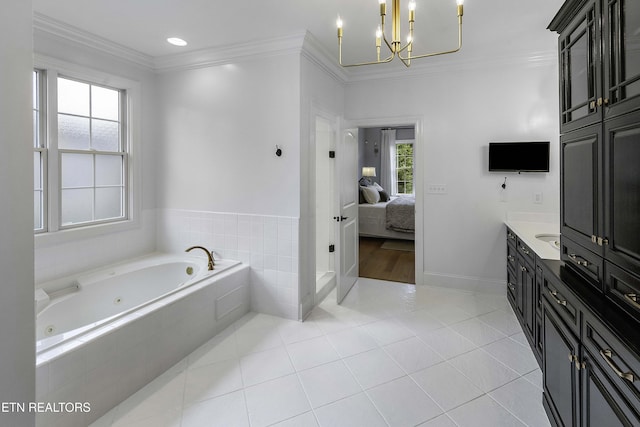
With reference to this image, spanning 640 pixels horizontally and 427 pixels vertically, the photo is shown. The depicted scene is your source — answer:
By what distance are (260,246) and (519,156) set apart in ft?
9.20

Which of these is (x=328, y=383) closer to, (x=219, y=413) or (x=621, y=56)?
(x=219, y=413)

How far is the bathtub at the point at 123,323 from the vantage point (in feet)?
5.66

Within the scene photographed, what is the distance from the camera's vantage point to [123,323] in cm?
201

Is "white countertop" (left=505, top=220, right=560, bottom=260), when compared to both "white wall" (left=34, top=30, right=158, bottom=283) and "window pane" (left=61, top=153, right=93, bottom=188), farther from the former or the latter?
"window pane" (left=61, top=153, right=93, bottom=188)

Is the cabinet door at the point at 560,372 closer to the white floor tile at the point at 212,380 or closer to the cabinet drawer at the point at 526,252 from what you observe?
the cabinet drawer at the point at 526,252

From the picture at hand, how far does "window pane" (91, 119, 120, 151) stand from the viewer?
10.3ft

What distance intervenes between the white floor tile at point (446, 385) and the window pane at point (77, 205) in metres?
3.10

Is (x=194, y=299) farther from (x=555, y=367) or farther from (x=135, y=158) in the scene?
(x=555, y=367)

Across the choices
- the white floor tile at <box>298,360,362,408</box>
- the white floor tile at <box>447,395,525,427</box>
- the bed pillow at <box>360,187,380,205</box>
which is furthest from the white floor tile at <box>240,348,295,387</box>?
the bed pillow at <box>360,187,380,205</box>

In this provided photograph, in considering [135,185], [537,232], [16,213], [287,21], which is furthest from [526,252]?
[135,185]

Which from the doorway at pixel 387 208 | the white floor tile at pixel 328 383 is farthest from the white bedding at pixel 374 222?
the white floor tile at pixel 328 383

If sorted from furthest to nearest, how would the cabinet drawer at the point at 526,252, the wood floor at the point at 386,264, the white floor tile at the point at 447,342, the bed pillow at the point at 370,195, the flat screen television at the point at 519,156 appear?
the bed pillow at the point at 370,195 → the wood floor at the point at 386,264 → the flat screen television at the point at 519,156 → the white floor tile at the point at 447,342 → the cabinet drawer at the point at 526,252

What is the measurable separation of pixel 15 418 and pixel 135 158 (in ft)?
9.88

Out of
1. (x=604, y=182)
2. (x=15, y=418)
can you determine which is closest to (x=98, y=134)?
(x=15, y=418)
